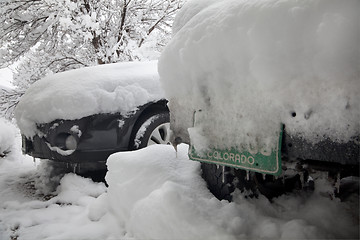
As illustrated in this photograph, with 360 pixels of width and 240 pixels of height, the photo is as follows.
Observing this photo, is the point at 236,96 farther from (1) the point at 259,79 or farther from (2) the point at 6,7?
(2) the point at 6,7

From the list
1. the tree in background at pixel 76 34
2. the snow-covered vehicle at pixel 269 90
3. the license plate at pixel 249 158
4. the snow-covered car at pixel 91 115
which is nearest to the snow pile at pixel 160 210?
the snow-covered vehicle at pixel 269 90

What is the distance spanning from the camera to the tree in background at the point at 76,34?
6.04 metres

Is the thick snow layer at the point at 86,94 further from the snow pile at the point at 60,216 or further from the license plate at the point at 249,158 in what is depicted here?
the license plate at the point at 249,158

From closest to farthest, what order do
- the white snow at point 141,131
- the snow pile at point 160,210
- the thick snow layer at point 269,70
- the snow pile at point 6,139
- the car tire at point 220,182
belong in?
the thick snow layer at point 269,70
the snow pile at point 160,210
the car tire at point 220,182
the white snow at point 141,131
the snow pile at point 6,139

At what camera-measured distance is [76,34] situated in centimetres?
596

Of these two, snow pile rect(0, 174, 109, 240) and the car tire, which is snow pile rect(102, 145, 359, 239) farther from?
snow pile rect(0, 174, 109, 240)

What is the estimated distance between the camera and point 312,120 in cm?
93

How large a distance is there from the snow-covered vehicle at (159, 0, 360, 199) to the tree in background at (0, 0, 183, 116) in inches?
193

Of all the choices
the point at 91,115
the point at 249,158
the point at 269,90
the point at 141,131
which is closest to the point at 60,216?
the point at 91,115

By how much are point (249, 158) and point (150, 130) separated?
5.22 ft

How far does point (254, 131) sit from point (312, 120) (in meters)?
0.23

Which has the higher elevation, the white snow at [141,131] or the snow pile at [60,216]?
the white snow at [141,131]

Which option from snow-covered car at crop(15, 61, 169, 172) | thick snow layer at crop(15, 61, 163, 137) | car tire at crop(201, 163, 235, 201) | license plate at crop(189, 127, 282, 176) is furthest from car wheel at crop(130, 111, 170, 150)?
license plate at crop(189, 127, 282, 176)

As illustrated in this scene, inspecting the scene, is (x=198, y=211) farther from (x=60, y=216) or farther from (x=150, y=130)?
(x=150, y=130)
